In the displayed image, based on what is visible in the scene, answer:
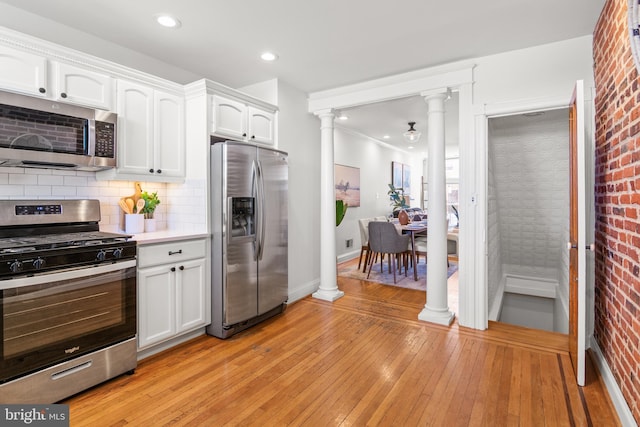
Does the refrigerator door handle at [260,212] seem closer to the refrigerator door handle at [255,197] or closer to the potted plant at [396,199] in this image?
the refrigerator door handle at [255,197]

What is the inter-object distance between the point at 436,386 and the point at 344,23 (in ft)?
8.74

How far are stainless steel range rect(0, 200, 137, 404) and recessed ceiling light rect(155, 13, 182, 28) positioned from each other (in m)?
1.49

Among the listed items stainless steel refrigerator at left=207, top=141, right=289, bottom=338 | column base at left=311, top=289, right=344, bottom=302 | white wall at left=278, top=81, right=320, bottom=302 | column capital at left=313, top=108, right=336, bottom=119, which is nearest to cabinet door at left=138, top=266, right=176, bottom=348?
stainless steel refrigerator at left=207, top=141, right=289, bottom=338

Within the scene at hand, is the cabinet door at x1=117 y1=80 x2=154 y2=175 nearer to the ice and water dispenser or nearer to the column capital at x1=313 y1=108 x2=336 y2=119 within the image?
the ice and water dispenser

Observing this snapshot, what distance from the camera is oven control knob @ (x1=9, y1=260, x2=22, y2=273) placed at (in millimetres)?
1775

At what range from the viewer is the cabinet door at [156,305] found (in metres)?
2.43

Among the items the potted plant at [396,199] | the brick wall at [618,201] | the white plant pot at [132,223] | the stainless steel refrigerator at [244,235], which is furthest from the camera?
the potted plant at [396,199]

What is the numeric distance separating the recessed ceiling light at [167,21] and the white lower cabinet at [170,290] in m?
1.67

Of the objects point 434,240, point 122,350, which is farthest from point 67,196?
point 434,240

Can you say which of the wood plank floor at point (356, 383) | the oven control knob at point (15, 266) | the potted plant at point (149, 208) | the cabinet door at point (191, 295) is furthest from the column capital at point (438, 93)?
the oven control knob at point (15, 266)

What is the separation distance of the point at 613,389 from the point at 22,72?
406cm

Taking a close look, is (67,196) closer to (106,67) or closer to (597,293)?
(106,67)

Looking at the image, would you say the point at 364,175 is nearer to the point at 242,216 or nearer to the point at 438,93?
the point at 438,93

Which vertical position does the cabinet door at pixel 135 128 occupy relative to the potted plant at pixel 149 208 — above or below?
above
